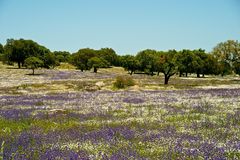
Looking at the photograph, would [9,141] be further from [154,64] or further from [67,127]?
[154,64]

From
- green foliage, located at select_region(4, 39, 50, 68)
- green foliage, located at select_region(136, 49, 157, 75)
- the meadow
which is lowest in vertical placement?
the meadow

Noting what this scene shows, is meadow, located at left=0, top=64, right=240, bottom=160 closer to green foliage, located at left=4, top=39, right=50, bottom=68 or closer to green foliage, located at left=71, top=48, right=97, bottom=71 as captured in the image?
green foliage, located at left=4, top=39, right=50, bottom=68

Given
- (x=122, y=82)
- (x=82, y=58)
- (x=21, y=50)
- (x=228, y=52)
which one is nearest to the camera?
(x=122, y=82)

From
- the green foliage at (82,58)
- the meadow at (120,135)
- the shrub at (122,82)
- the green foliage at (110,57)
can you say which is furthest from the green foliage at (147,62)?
the meadow at (120,135)

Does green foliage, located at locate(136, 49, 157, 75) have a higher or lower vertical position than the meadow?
higher

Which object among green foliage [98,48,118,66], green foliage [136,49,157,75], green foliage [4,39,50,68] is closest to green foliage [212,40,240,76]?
green foliage [136,49,157,75]

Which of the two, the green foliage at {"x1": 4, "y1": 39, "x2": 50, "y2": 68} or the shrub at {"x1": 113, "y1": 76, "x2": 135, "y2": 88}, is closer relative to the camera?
the shrub at {"x1": 113, "y1": 76, "x2": 135, "y2": 88}

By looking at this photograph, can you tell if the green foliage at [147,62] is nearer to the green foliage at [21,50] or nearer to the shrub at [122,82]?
the green foliage at [21,50]

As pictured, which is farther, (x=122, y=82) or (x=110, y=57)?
(x=110, y=57)

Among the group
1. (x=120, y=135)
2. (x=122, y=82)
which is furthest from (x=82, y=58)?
(x=120, y=135)

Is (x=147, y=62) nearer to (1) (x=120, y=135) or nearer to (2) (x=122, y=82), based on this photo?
(2) (x=122, y=82)

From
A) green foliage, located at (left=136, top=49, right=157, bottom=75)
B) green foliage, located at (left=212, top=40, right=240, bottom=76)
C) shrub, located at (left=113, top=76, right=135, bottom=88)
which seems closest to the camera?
shrub, located at (left=113, top=76, right=135, bottom=88)

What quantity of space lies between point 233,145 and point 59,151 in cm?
575

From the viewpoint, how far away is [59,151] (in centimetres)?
1074
